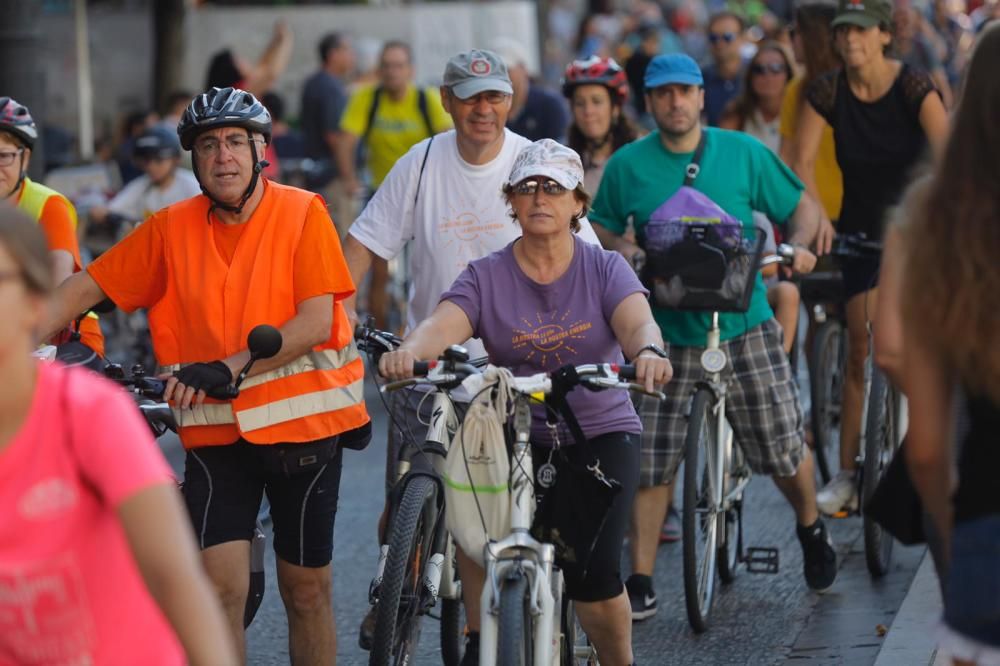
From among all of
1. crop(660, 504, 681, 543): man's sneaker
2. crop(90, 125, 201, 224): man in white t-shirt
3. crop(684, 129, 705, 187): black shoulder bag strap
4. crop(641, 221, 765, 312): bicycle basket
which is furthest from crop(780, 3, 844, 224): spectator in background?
crop(90, 125, 201, 224): man in white t-shirt

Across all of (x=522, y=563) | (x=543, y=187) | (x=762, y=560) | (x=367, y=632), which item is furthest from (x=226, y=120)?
(x=762, y=560)

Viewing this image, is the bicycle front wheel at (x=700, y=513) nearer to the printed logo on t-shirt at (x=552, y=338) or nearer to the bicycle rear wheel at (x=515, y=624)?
the printed logo on t-shirt at (x=552, y=338)

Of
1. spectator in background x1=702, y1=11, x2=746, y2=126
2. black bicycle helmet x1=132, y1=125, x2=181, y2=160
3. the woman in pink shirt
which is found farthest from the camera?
spectator in background x1=702, y1=11, x2=746, y2=126

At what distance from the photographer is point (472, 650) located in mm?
5781

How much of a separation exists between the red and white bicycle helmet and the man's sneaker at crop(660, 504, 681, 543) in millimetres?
1936

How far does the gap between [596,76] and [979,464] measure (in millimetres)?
5442

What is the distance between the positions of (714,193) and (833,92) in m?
1.21

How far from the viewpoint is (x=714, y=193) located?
23.4 ft

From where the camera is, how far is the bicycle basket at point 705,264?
6906 mm

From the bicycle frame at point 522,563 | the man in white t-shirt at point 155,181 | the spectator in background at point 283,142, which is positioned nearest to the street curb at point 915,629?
the bicycle frame at point 522,563

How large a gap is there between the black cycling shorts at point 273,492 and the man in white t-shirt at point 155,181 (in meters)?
6.24

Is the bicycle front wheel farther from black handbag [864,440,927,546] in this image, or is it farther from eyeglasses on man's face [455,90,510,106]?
black handbag [864,440,927,546]

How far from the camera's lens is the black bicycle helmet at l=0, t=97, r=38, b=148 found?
6430mm

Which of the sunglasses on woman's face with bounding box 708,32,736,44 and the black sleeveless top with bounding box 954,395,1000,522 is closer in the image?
the black sleeveless top with bounding box 954,395,1000,522
